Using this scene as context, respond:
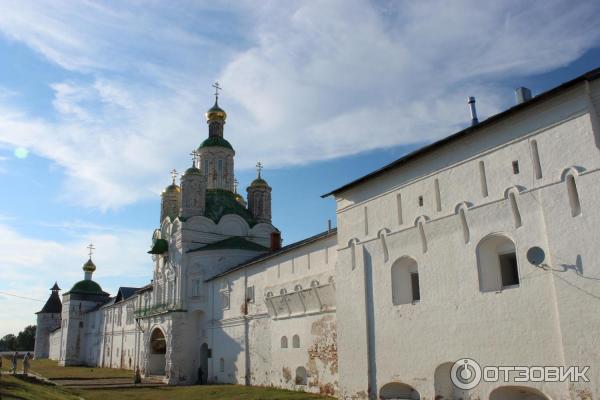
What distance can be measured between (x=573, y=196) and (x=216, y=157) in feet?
69.8

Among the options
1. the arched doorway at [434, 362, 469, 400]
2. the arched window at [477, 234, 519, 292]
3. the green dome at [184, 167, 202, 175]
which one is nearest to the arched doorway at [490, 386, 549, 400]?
the arched doorway at [434, 362, 469, 400]

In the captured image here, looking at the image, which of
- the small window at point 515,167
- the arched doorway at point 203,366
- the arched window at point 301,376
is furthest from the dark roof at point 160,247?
the small window at point 515,167

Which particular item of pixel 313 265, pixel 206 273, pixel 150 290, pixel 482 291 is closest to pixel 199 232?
pixel 206 273

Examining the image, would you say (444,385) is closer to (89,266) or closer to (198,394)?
(198,394)

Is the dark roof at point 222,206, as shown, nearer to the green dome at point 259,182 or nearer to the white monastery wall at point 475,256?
the green dome at point 259,182

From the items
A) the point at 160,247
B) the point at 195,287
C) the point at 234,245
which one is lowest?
the point at 195,287

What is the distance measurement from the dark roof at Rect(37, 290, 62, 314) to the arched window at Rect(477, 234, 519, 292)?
5369 cm

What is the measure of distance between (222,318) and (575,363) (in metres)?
14.9

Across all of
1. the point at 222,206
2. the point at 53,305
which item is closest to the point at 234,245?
the point at 222,206

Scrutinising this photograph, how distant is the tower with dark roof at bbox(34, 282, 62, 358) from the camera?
52406 mm

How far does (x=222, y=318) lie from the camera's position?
66.8 ft

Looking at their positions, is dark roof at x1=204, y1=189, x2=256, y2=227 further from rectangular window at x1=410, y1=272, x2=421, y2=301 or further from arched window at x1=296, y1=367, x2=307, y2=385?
rectangular window at x1=410, y1=272, x2=421, y2=301

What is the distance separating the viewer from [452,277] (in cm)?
976

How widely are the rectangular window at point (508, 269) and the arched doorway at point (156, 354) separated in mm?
19227
